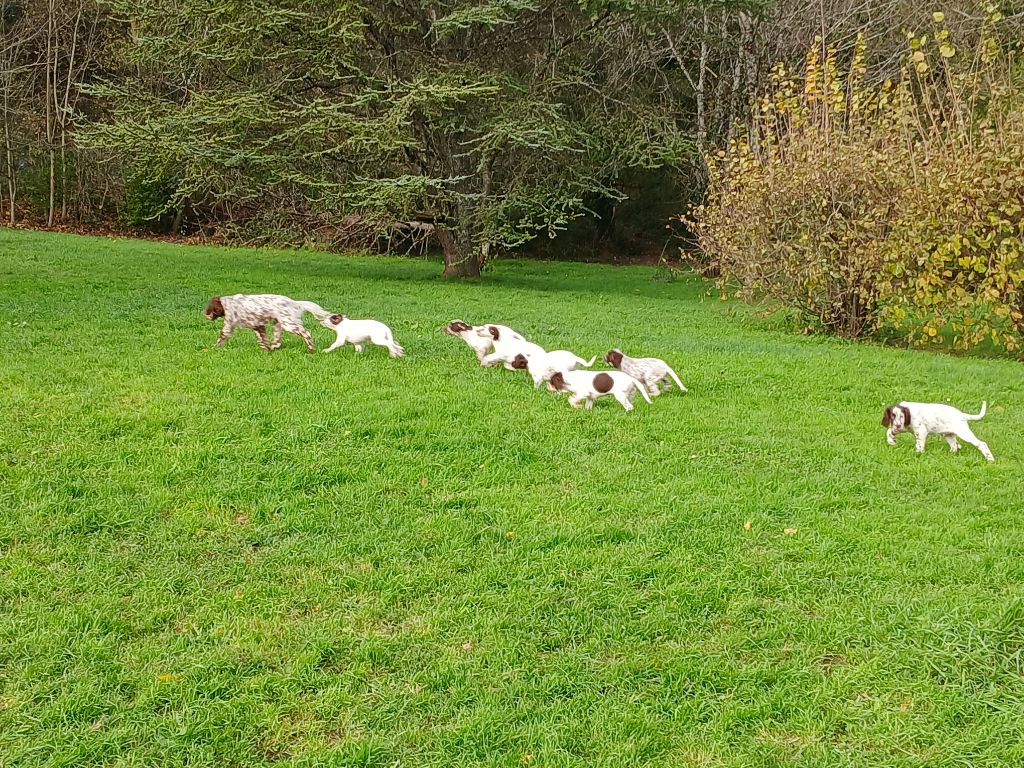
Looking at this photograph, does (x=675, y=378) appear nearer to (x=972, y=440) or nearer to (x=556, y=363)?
(x=556, y=363)

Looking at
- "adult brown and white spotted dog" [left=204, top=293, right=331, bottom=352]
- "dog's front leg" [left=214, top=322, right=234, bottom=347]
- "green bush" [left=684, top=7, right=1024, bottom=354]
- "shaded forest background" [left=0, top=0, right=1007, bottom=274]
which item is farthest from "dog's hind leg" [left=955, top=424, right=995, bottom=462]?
"shaded forest background" [left=0, top=0, right=1007, bottom=274]

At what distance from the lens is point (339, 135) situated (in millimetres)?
18219

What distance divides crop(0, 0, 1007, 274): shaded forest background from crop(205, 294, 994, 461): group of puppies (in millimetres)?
7652

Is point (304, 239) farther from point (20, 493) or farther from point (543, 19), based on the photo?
point (20, 493)

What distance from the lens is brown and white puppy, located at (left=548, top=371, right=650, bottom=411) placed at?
7320mm

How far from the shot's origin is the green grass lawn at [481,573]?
3.30 meters

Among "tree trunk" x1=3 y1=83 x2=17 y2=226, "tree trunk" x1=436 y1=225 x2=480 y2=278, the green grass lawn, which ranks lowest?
the green grass lawn

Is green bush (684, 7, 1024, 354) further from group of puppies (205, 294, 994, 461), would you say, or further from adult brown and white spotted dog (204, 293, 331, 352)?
adult brown and white spotted dog (204, 293, 331, 352)

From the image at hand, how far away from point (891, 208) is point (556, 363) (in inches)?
270

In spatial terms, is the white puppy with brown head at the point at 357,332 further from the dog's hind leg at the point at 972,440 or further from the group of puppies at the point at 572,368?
the dog's hind leg at the point at 972,440

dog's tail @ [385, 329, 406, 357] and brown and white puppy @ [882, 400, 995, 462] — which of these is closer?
brown and white puppy @ [882, 400, 995, 462]

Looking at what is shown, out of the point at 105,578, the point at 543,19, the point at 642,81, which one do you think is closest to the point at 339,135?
the point at 543,19

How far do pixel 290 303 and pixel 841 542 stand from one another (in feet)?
20.7

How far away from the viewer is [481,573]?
177 inches
